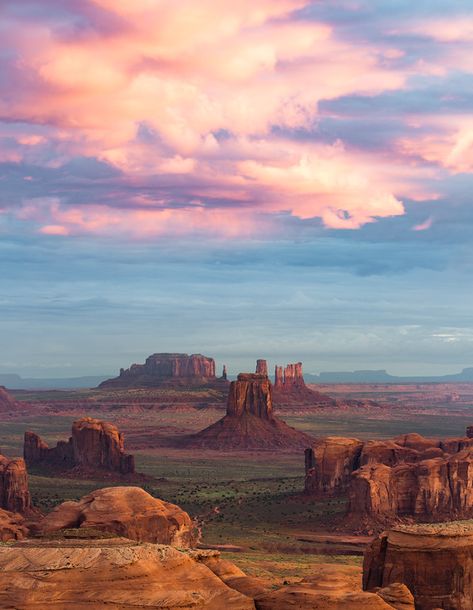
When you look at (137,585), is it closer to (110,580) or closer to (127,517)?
(110,580)

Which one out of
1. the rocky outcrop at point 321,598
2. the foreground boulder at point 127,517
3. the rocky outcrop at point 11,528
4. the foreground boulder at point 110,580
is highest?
the foreground boulder at point 110,580

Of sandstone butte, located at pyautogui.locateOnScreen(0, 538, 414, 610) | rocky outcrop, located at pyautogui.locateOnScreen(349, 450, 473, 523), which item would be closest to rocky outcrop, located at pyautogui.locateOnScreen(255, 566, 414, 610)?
sandstone butte, located at pyautogui.locateOnScreen(0, 538, 414, 610)

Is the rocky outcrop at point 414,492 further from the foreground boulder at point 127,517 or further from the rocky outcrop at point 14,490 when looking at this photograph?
the rocky outcrop at point 14,490

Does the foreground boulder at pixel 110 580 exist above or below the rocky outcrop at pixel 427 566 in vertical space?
above

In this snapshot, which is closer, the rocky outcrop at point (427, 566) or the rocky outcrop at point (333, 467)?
the rocky outcrop at point (427, 566)

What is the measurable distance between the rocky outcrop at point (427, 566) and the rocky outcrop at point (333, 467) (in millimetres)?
76434

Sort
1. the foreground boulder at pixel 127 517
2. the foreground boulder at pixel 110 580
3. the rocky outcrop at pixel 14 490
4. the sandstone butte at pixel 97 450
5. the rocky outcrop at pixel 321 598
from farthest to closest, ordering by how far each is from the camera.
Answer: the sandstone butte at pixel 97 450 → the rocky outcrop at pixel 14 490 → the foreground boulder at pixel 127 517 → the rocky outcrop at pixel 321 598 → the foreground boulder at pixel 110 580

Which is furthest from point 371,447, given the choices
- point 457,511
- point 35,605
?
point 35,605

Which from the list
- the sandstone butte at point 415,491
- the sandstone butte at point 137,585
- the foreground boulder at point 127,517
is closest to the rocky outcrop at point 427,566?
the sandstone butte at point 137,585

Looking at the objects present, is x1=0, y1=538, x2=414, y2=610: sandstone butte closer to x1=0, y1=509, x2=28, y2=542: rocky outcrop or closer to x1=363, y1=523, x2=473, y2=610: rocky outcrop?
x1=363, y1=523, x2=473, y2=610: rocky outcrop

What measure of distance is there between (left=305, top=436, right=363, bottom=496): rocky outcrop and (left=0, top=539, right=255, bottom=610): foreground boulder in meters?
90.1

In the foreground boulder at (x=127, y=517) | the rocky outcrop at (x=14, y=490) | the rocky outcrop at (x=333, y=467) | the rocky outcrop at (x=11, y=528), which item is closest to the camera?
the foreground boulder at (x=127, y=517)

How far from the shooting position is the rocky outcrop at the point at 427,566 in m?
51.1

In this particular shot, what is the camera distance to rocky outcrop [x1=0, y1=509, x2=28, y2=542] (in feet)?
256
